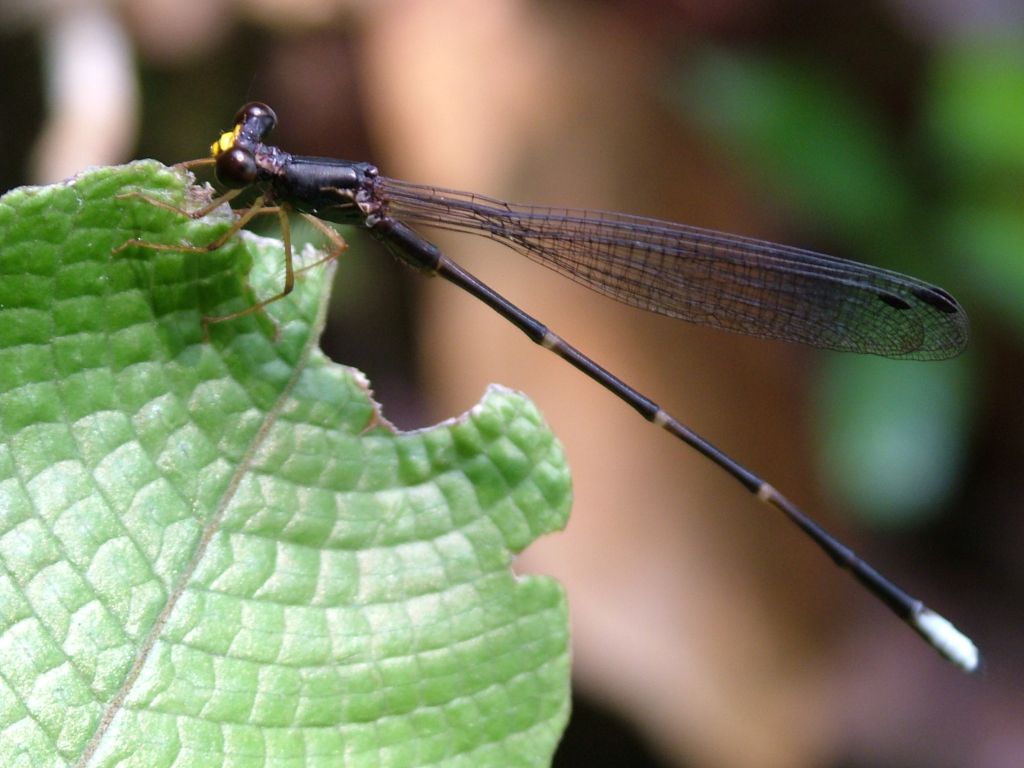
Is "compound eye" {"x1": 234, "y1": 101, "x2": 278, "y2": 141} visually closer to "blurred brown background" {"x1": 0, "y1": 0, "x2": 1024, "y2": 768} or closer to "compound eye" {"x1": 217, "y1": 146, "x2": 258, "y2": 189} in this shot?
"compound eye" {"x1": 217, "y1": 146, "x2": 258, "y2": 189}

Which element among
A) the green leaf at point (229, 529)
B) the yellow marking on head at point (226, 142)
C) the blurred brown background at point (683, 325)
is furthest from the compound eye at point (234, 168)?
Result: the blurred brown background at point (683, 325)

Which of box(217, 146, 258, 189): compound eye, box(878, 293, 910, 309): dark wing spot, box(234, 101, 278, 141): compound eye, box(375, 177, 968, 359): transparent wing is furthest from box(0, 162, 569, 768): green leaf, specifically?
box(878, 293, 910, 309): dark wing spot

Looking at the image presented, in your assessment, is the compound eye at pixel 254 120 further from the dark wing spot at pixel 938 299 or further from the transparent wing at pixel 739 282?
the dark wing spot at pixel 938 299

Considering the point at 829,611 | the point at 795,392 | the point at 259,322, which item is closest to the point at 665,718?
the point at 829,611

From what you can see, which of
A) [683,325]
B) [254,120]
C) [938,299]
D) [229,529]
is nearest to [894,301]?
[938,299]

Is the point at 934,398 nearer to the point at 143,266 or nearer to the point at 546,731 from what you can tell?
the point at 546,731

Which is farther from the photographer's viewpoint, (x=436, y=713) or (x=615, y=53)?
(x=615, y=53)
